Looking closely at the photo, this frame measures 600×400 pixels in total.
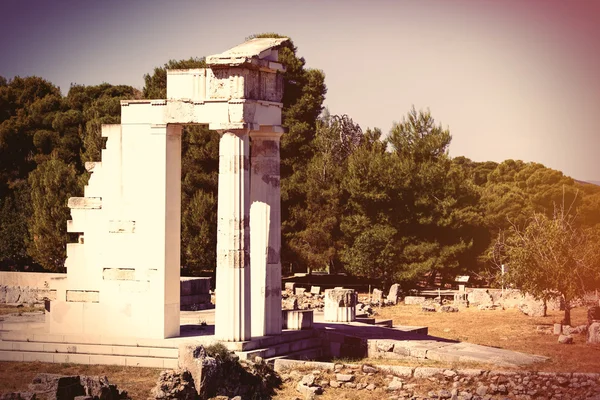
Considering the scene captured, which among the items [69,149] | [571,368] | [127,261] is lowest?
[571,368]

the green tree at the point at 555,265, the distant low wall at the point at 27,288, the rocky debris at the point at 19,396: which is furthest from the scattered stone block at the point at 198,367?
the green tree at the point at 555,265

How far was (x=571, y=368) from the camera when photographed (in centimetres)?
2638

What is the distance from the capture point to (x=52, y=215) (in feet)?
172

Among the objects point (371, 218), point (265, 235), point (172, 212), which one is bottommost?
point (265, 235)

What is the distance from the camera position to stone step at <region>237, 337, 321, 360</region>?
24.9 meters

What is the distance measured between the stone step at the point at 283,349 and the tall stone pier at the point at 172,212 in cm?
50

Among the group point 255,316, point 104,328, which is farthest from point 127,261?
point 255,316

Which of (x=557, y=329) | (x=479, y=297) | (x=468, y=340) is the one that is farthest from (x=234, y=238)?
(x=479, y=297)

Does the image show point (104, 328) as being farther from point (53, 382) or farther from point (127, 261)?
point (53, 382)

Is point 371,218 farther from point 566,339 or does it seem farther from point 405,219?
point 566,339

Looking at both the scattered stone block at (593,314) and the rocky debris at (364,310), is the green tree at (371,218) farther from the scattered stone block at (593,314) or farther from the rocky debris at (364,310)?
the scattered stone block at (593,314)

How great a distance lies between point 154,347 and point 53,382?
5006 mm

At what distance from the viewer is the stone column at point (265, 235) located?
26.7 meters

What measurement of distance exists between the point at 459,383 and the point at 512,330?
13402 mm
